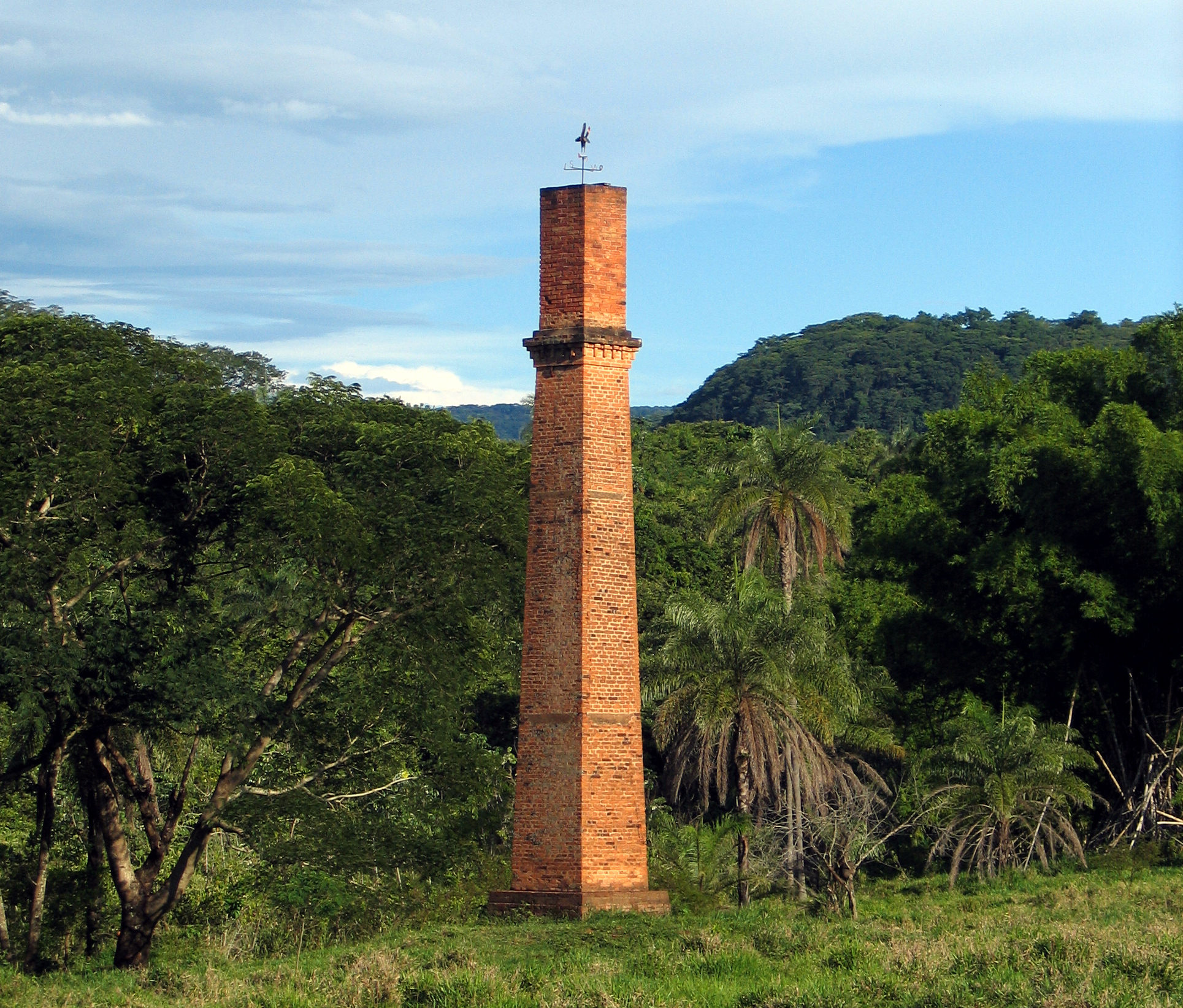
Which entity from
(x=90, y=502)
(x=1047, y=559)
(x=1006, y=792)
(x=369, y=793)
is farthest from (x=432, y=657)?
(x=1047, y=559)

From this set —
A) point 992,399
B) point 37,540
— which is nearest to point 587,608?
point 37,540

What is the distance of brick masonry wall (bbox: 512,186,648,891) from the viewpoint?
19.7 m

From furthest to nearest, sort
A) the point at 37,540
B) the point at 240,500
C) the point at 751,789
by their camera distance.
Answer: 1. the point at 751,789
2. the point at 240,500
3. the point at 37,540

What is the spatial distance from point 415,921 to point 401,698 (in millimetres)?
3473

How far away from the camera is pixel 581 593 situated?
65.3 ft

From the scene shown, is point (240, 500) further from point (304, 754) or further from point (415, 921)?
point (415, 921)

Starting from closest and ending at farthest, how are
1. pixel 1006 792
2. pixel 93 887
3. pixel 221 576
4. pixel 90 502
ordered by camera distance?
pixel 90 502
pixel 221 576
pixel 93 887
pixel 1006 792

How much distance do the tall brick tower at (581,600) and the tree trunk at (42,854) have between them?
7821mm

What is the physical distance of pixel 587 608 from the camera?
19906mm

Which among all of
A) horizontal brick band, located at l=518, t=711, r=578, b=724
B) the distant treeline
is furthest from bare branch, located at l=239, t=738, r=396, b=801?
the distant treeline

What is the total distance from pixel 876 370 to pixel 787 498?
315 feet

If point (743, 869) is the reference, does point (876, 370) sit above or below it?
above

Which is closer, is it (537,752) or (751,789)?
(537,752)

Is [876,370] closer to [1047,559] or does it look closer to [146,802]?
[1047,559]
